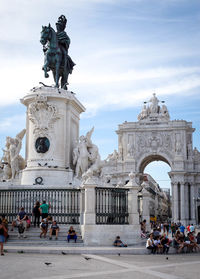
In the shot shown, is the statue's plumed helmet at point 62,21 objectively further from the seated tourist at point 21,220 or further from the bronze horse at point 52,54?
the seated tourist at point 21,220

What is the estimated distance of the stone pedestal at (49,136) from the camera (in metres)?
17.1

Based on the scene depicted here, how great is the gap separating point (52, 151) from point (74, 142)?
52.5 inches

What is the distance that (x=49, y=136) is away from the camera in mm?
17531

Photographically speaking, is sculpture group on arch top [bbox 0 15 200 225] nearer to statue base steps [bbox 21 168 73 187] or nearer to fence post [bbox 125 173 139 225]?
statue base steps [bbox 21 168 73 187]

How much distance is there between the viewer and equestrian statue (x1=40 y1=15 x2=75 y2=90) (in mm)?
18375

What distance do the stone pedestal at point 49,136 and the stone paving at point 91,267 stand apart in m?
4.87

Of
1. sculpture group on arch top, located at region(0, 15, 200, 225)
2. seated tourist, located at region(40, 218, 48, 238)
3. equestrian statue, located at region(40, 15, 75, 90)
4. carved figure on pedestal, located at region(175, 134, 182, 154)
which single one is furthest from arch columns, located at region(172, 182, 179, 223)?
seated tourist, located at region(40, 218, 48, 238)

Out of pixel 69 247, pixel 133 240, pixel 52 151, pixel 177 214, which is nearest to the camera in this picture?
pixel 69 247

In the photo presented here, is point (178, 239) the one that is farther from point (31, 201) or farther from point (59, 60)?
point (59, 60)

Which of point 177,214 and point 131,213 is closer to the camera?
point 131,213

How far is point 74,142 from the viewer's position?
1841 centimetres

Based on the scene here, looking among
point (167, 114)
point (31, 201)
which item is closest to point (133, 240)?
point (31, 201)

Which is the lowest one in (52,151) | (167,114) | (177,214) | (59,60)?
(177,214)

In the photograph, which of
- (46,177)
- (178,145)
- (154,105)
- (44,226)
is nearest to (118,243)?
(44,226)
